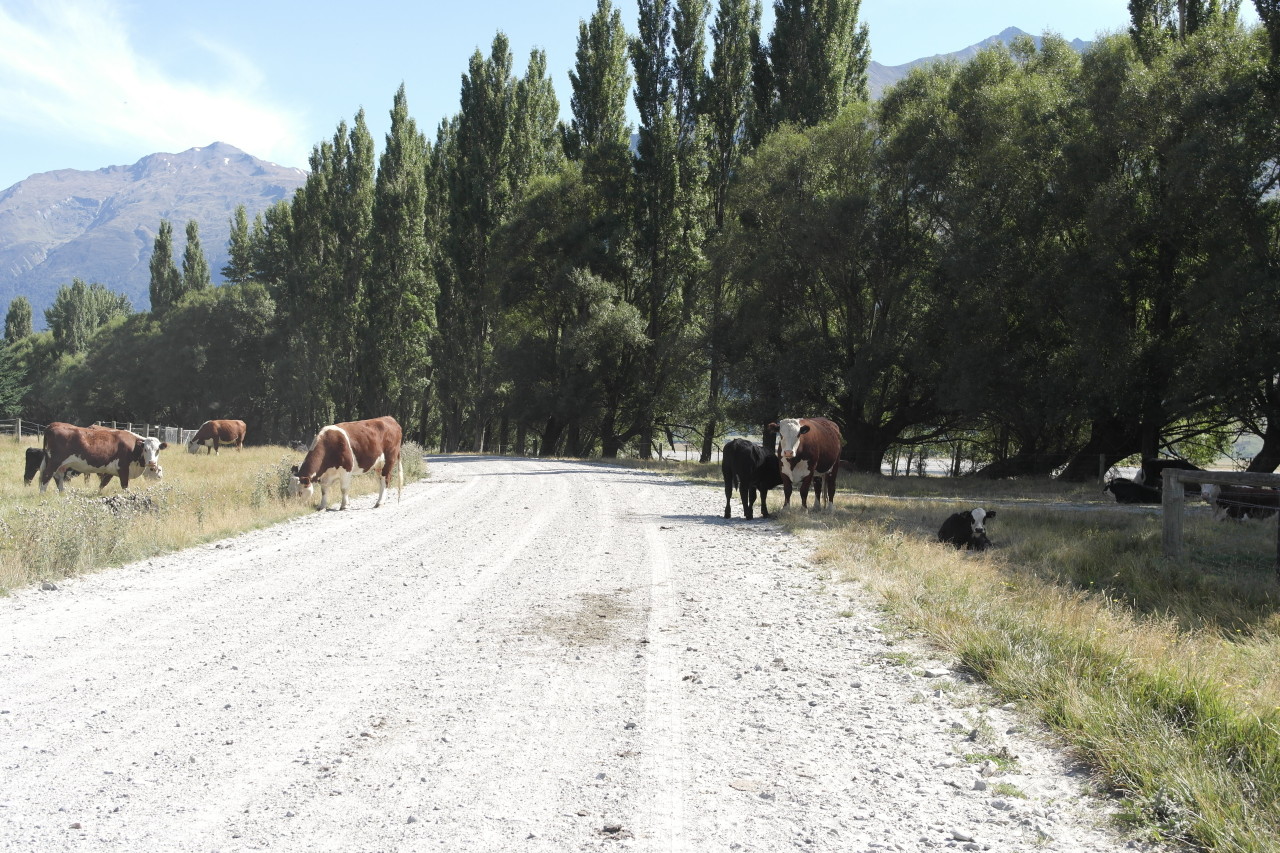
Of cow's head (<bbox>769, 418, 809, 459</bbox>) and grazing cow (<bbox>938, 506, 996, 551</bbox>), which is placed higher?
cow's head (<bbox>769, 418, 809, 459</bbox>)

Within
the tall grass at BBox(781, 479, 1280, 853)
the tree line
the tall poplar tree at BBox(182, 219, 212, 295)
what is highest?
the tall poplar tree at BBox(182, 219, 212, 295)

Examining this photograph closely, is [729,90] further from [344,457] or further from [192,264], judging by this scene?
[192,264]

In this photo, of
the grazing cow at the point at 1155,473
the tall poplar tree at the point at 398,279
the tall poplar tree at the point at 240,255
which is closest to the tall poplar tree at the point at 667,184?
the tall poplar tree at the point at 398,279

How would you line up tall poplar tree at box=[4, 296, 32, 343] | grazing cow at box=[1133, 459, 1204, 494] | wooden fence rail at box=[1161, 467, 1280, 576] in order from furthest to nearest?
1. tall poplar tree at box=[4, 296, 32, 343]
2. grazing cow at box=[1133, 459, 1204, 494]
3. wooden fence rail at box=[1161, 467, 1280, 576]

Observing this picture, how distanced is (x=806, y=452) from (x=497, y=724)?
1282 cm

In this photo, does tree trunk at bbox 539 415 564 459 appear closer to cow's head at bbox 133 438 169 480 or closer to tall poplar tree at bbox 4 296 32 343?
cow's head at bbox 133 438 169 480

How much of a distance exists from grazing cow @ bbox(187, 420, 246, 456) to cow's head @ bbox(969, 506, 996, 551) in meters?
36.9

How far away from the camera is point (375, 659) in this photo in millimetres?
6430

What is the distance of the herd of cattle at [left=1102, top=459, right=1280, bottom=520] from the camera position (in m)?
20.5

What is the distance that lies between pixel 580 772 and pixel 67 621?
17.9 feet

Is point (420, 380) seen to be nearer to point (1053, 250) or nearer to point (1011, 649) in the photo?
point (1053, 250)

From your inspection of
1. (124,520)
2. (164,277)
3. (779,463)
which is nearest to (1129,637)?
(779,463)

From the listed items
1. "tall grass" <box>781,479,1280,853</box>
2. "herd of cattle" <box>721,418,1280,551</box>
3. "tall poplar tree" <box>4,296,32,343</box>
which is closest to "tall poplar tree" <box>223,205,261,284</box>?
"tall poplar tree" <box>4,296,32,343</box>

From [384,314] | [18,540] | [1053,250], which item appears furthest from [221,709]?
[384,314]
